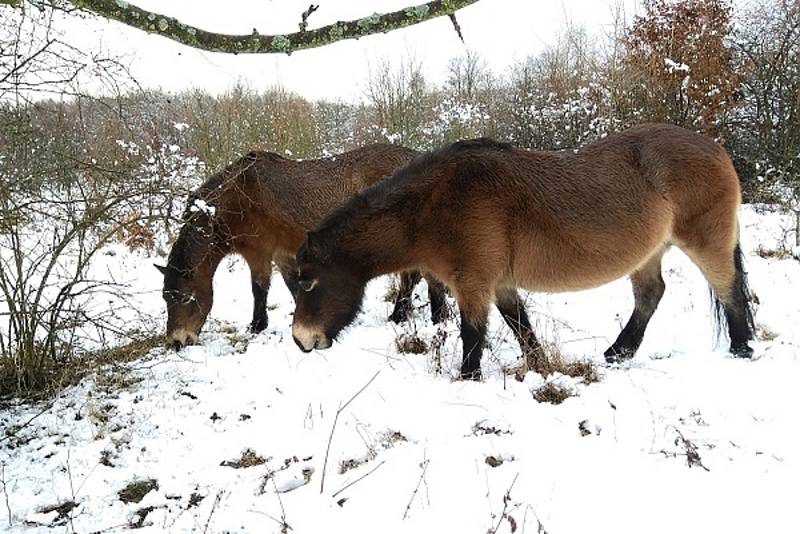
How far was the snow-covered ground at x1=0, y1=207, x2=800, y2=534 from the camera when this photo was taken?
8.46ft

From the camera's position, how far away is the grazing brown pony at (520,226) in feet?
14.2

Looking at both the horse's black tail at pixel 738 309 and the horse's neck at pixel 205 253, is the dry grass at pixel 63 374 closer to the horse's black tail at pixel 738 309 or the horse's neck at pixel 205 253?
the horse's neck at pixel 205 253

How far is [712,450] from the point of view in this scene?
9.59 feet

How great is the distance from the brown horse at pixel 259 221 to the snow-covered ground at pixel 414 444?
959 millimetres

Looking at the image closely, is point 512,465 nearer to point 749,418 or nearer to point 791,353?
point 749,418

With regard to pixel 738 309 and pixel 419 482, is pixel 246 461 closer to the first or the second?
pixel 419 482

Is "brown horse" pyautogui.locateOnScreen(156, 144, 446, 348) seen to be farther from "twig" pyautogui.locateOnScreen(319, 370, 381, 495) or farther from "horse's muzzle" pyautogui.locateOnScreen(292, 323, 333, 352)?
"twig" pyautogui.locateOnScreen(319, 370, 381, 495)

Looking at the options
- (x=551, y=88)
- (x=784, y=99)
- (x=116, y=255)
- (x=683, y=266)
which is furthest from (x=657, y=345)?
(x=551, y=88)

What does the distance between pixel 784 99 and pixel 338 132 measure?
1486cm

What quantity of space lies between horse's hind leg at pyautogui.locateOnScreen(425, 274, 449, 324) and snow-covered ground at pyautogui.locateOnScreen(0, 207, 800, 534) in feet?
2.43

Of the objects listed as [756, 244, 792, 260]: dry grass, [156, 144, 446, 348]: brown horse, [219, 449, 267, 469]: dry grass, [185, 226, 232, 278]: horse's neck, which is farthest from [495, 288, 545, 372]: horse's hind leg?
[756, 244, 792, 260]: dry grass

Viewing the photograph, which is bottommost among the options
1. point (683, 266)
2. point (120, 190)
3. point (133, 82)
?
point (683, 266)

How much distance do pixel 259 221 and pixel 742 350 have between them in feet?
15.9

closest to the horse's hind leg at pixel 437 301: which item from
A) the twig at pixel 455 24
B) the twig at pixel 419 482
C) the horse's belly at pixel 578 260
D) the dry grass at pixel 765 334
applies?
the horse's belly at pixel 578 260
